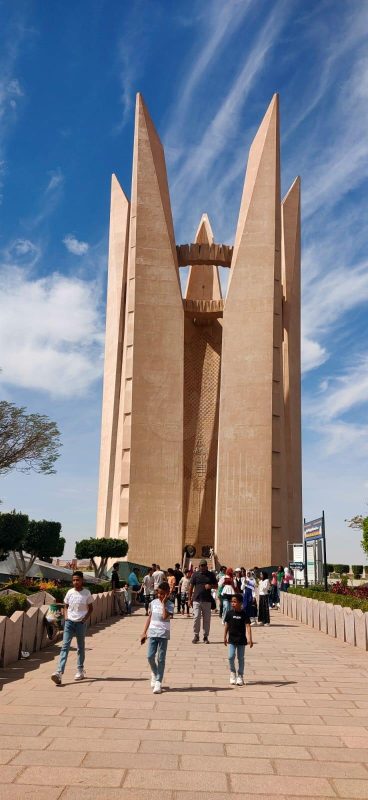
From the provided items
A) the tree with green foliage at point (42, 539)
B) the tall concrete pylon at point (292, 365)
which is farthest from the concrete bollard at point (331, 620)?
the tall concrete pylon at point (292, 365)

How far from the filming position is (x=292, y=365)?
35.9m

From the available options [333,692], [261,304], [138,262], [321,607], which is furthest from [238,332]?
[333,692]

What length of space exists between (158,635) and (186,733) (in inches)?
74.4

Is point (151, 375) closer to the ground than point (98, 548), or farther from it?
farther from it

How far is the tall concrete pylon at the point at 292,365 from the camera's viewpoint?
3503 cm

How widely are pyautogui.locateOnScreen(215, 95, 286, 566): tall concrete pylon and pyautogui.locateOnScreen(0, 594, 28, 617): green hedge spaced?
64.2 feet

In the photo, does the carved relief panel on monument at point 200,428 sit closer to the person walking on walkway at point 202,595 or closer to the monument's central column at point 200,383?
the monument's central column at point 200,383

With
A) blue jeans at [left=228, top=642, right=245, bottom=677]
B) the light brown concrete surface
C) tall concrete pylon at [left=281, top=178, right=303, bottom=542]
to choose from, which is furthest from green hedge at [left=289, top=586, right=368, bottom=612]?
tall concrete pylon at [left=281, top=178, right=303, bottom=542]

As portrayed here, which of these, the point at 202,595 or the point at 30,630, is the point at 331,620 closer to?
the point at 202,595

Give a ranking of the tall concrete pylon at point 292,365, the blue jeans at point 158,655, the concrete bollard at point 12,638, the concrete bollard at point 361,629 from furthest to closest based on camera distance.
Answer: the tall concrete pylon at point 292,365, the concrete bollard at point 361,629, the concrete bollard at point 12,638, the blue jeans at point 158,655

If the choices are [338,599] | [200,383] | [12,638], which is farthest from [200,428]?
[12,638]

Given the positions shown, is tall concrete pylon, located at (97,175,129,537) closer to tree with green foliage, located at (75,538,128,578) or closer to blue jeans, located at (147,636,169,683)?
tree with green foliage, located at (75,538,128,578)

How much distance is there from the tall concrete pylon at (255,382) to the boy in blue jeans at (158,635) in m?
22.7

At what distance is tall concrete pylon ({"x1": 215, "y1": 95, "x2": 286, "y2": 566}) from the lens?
29750 millimetres
